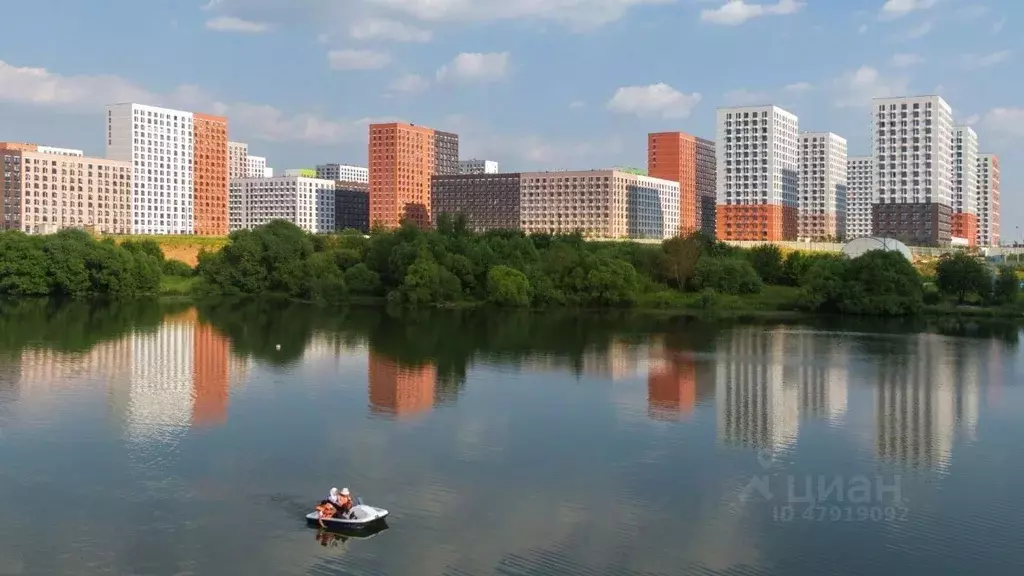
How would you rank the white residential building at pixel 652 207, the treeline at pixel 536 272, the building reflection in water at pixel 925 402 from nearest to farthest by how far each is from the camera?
the building reflection in water at pixel 925 402 → the treeline at pixel 536 272 → the white residential building at pixel 652 207

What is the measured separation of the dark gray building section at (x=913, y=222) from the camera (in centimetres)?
8669

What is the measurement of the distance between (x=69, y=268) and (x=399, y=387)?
34864 mm

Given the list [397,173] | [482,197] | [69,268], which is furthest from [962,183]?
[69,268]

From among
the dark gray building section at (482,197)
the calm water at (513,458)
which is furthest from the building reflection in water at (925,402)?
the dark gray building section at (482,197)

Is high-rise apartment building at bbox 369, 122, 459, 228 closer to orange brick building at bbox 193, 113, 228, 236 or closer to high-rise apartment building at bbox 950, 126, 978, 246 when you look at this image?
orange brick building at bbox 193, 113, 228, 236

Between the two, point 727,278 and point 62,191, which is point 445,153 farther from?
point 727,278

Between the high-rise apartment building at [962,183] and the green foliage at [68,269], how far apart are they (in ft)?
271

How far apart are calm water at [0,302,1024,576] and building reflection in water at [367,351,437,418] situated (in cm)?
14

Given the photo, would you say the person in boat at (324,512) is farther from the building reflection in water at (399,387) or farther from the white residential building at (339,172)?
the white residential building at (339,172)

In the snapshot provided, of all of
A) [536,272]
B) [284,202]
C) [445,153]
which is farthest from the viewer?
[445,153]

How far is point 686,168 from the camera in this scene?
125 m

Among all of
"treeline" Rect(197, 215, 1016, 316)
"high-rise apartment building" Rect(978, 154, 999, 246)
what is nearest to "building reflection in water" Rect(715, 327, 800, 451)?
"treeline" Rect(197, 215, 1016, 316)

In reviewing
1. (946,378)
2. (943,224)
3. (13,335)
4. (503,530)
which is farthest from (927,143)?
(503,530)

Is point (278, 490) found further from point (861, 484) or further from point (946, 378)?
point (946, 378)
